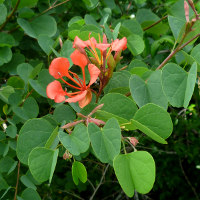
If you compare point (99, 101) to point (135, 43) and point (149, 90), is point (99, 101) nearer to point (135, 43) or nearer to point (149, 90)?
point (149, 90)

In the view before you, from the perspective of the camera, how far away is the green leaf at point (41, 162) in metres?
0.62

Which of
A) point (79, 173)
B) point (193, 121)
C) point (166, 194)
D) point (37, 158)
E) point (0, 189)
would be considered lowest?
point (166, 194)

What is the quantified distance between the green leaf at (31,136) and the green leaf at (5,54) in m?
0.41

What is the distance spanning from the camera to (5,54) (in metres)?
1.02

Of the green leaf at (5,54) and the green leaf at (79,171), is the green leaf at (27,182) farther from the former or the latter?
the green leaf at (5,54)

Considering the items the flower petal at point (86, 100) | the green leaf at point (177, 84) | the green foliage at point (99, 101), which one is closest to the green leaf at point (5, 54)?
the green foliage at point (99, 101)

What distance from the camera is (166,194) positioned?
7.13ft

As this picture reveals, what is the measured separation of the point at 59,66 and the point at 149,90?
20 centimetres

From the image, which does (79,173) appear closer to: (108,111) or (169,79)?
(108,111)

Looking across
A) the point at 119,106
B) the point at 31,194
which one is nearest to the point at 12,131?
the point at 31,194

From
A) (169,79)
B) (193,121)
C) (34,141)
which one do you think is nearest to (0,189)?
(34,141)

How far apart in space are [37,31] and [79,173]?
523mm

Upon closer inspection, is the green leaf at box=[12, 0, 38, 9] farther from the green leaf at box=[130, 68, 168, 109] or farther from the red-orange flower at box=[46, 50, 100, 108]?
the green leaf at box=[130, 68, 168, 109]

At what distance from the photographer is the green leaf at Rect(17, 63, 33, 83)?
3.10ft
